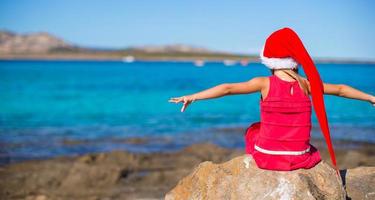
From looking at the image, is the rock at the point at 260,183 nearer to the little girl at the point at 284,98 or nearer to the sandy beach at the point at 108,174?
the little girl at the point at 284,98

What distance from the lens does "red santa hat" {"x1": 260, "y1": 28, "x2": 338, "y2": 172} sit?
4625mm

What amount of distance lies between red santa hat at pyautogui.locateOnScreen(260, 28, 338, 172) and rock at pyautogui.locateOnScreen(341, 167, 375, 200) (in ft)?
3.99

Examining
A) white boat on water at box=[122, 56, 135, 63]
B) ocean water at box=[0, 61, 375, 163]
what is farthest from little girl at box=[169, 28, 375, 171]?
white boat on water at box=[122, 56, 135, 63]

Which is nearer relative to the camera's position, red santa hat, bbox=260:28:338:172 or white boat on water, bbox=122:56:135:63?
red santa hat, bbox=260:28:338:172

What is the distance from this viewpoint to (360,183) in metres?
5.76

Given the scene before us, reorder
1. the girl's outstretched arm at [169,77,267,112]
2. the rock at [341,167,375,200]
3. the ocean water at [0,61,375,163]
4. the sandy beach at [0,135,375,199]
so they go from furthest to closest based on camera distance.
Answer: the ocean water at [0,61,375,163] → the sandy beach at [0,135,375,199] → the rock at [341,167,375,200] → the girl's outstretched arm at [169,77,267,112]

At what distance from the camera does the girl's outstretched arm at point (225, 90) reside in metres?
4.60

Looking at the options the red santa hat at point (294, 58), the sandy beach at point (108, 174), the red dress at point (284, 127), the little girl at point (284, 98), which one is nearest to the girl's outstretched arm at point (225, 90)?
the little girl at point (284, 98)

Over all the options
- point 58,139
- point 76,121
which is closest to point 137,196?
point 58,139

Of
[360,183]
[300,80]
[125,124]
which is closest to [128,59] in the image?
[125,124]

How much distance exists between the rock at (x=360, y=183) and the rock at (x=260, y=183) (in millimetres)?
768

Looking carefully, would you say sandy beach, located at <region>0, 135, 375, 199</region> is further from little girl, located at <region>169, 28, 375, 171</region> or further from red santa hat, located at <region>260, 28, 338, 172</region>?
red santa hat, located at <region>260, 28, 338, 172</region>

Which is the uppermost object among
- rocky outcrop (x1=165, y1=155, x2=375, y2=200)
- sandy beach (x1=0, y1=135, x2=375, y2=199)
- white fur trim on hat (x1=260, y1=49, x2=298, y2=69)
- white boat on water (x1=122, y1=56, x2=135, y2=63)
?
white fur trim on hat (x1=260, y1=49, x2=298, y2=69)

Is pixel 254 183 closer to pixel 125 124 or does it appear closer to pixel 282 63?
pixel 282 63
